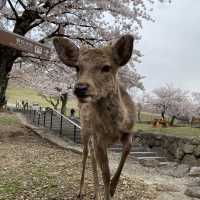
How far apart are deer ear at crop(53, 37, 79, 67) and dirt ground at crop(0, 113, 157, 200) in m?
2.60

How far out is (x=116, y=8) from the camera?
15977 mm

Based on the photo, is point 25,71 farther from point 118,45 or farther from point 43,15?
point 118,45

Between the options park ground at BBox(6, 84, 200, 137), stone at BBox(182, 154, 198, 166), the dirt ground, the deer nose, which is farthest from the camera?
park ground at BBox(6, 84, 200, 137)

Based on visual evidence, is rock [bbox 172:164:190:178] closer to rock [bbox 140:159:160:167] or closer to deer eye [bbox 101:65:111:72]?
rock [bbox 140:159:160:167]

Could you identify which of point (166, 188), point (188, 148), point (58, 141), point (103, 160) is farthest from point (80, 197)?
point (58, 141)

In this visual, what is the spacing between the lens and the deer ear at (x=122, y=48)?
4546 mm

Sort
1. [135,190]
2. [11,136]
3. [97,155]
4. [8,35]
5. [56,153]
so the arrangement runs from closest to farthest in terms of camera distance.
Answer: [97,155]
[8,35]
[135,190]
[56,153]
[11,136]

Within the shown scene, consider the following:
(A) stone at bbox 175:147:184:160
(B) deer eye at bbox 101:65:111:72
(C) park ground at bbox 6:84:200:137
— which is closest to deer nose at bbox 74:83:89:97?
(B) deer eye at bbox 101:65:111:72

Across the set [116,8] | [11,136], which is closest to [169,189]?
[11,136]

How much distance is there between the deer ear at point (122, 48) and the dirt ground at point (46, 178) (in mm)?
2801

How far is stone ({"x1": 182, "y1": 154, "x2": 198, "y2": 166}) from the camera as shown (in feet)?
38.1

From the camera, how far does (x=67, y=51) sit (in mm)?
4750

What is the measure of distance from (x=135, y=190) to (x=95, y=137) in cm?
267

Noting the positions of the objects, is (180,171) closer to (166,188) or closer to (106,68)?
(166,188)
